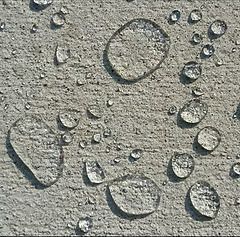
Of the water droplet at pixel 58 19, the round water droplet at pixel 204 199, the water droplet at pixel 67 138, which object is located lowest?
the round water droplet at pixel 204 199

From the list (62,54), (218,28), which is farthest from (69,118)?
(218,28)

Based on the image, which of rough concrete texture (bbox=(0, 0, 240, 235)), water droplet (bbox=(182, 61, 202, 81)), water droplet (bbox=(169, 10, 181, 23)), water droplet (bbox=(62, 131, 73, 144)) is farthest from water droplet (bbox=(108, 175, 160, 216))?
water droplet (bbox=(169, 10, 181, 23))

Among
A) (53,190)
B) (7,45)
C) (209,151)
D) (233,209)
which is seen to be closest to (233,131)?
(209,151)

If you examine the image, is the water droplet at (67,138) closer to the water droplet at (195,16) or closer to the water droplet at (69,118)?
the water droplet at (69,118)

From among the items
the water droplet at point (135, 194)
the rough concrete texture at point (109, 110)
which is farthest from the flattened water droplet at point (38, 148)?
the water droplet at point (135, 194)

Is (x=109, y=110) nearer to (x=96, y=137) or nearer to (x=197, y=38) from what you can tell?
(x=96, y=137)

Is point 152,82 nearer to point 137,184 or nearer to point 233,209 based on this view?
point 137,184
